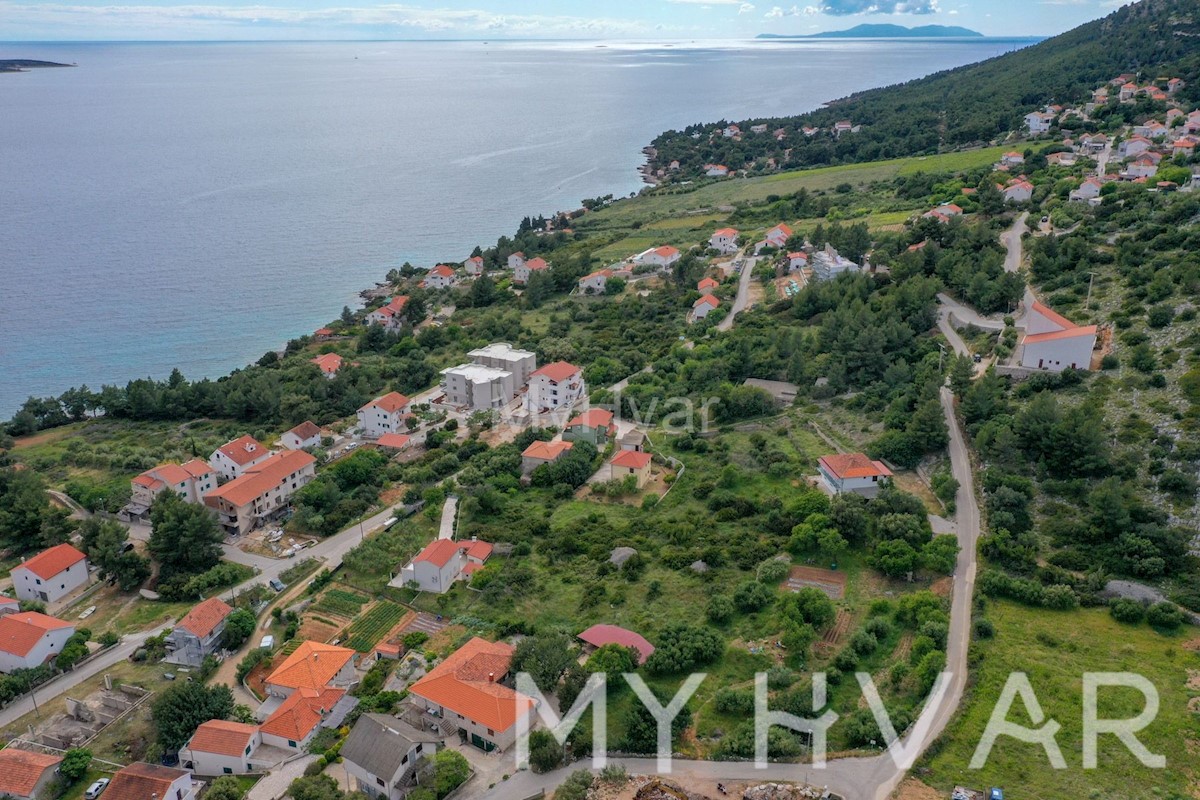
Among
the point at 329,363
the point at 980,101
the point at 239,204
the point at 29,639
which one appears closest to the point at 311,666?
the point at 29,639

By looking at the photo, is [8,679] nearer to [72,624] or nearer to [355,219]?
[72,624]

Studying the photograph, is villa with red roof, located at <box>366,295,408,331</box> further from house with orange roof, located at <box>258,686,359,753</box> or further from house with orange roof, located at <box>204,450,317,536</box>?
house with orange roof, located at <box>258,686,359,753</box>

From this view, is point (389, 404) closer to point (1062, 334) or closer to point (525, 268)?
point (525, 268)

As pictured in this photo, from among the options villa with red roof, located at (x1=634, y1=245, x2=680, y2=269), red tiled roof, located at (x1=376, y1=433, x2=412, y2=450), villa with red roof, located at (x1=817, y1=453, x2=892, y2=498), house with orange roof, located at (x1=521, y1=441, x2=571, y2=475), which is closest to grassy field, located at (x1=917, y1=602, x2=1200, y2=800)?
A: villa with red roof, located at (x1=817, y1=453, x2=892, y2=498)

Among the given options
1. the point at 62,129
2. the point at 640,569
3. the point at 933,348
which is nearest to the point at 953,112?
the point at 933,348

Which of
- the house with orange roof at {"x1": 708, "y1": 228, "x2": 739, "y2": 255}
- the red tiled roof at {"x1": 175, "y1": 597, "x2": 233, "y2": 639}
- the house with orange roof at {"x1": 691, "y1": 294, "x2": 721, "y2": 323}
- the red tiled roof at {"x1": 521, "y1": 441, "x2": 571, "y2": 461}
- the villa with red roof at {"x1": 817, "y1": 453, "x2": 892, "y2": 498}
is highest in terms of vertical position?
the house with orange roof at {"x1": 708, "y1": 228, "x2": 739, "y2": 255}

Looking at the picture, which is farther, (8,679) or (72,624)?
(72,624)
